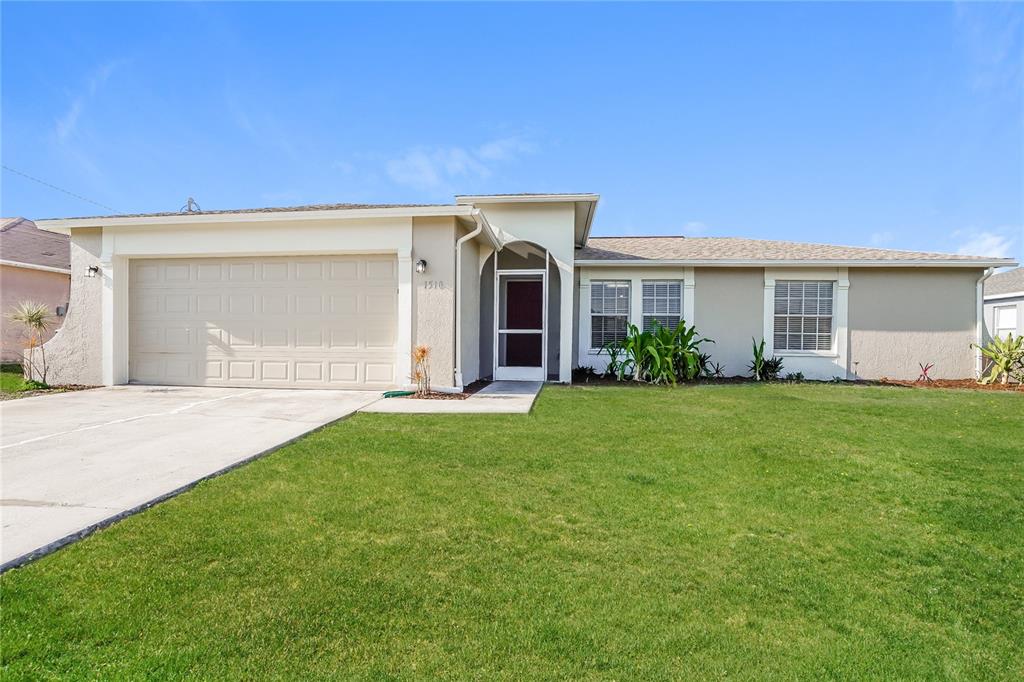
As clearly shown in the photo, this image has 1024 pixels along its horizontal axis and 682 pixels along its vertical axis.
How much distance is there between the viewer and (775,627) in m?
2.40

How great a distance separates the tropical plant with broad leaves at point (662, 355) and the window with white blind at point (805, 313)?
94.7 inches

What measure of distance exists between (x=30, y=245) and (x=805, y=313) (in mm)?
21531

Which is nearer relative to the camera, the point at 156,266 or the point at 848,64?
the point at 156,266

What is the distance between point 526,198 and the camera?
435 inches

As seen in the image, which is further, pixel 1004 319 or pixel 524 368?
pixel 1004 319

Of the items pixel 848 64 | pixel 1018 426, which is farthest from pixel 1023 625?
pixel 848 64

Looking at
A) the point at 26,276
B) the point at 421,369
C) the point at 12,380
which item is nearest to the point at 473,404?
the point at 421,369

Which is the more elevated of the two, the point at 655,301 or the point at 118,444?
the point at 655,301

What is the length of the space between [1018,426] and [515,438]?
6.70m

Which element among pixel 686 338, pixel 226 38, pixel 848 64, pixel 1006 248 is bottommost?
pixel 686 338

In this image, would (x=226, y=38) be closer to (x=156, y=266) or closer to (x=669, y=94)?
(x=156, y=266)

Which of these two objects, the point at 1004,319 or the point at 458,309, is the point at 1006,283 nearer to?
the point at 1004,319

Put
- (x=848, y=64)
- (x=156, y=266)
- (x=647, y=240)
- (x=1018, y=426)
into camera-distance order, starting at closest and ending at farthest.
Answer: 1. (x=1018, y=426)
2. (x=156, y=266)
3. (x=848, y=64)
4. (x=647, y=240)

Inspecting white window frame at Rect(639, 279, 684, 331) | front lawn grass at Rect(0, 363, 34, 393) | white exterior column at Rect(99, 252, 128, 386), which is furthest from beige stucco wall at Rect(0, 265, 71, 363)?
white window frame at Rect(639, 279, 684, 331)
